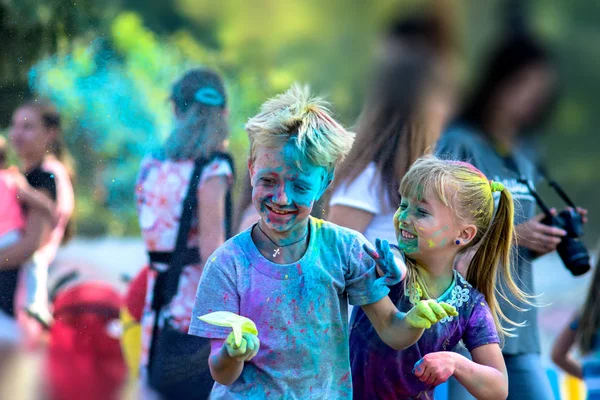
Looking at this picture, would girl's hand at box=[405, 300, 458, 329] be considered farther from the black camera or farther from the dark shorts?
the dark shorts

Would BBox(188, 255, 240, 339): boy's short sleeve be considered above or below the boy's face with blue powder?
below

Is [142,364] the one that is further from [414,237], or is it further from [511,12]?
A: [511,12]

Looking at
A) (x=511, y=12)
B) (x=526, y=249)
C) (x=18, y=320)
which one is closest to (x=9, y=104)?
(x=18, y=320)

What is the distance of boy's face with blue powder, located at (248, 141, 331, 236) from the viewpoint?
2088 mm

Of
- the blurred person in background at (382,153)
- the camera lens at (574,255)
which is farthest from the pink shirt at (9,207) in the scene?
the camera lens at (574,255)

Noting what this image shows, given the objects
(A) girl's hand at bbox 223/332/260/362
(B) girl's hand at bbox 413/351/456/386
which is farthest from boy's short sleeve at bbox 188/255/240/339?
(B) girl's hand at bbox 413/351/456/386

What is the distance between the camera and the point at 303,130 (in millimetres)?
2102

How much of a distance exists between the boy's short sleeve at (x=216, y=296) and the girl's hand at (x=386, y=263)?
0.36 metres

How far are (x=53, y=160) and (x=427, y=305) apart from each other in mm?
1886

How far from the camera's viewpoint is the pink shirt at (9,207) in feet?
11.1

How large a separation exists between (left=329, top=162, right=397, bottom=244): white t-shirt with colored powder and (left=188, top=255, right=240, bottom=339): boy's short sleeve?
0.71m

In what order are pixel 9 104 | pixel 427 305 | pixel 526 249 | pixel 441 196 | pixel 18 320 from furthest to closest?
pixel 18 320 < pixel 9 104 < pixel 526 249 < pixel 441 196 < pixel 427 305

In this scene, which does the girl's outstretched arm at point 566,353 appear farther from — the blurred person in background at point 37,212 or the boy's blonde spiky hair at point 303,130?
the blurred person in background at point 37,212

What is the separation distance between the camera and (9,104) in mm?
3156
